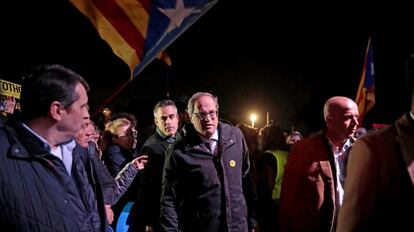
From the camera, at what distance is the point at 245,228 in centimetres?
459

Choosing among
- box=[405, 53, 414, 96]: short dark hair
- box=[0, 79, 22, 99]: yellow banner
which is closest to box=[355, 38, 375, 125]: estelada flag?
box=[0, 79, 22, 99]: yellow banner

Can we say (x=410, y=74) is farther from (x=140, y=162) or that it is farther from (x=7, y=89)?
(x=7, y=89)

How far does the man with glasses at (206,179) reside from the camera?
14.6ft

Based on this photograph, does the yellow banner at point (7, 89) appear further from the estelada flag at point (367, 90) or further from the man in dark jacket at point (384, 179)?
the estelada flag at point (367, 90)

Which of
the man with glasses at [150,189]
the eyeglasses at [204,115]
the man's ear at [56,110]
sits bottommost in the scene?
the man with glasses at [150,189]

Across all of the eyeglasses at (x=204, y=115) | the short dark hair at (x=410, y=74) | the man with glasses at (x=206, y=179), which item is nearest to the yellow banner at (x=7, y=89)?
the man with glasses at (x=206, y=179)

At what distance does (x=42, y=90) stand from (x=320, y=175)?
116 inches

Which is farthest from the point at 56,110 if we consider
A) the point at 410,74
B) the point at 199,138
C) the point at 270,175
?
the point at 270,175

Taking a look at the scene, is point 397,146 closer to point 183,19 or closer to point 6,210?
point 6,210

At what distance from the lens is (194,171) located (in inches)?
177

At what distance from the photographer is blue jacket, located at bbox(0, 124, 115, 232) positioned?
2.39m

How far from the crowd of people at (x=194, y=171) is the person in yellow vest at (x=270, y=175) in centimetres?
1

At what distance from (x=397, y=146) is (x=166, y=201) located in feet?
9.90

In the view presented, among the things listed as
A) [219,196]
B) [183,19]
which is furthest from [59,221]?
[183,19]
